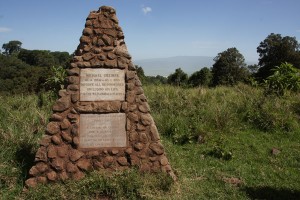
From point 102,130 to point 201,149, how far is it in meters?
3.00

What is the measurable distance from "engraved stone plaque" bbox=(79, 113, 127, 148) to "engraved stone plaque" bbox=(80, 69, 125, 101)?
29 centimetres

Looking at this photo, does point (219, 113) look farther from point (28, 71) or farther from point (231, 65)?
point (231, 65)

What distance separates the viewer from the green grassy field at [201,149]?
486 centimetres

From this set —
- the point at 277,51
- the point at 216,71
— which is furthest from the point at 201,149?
the point at 277,51

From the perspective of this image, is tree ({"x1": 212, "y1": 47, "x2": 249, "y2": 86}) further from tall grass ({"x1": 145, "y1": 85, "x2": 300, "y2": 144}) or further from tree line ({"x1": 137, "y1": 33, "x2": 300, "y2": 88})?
tall grass ({"x1": 145, "y1": 85, "x2": 300, "y2": 144})

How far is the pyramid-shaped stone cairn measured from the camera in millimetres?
5070

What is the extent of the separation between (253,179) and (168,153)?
1.77 meters

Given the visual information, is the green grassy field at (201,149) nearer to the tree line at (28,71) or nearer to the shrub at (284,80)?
the shrub at (284,80)

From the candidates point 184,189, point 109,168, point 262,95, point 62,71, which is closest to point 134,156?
point 109,168

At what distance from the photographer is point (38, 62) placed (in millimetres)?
47875

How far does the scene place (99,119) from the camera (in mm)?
5242

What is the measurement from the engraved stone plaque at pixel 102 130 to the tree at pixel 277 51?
35.3 metres

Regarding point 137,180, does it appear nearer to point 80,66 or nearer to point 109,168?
point 109,168

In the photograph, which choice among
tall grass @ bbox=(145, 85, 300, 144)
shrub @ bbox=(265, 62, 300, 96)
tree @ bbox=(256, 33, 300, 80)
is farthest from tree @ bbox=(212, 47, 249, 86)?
tall grass @ bbox=(145, 85, 300, 144)
